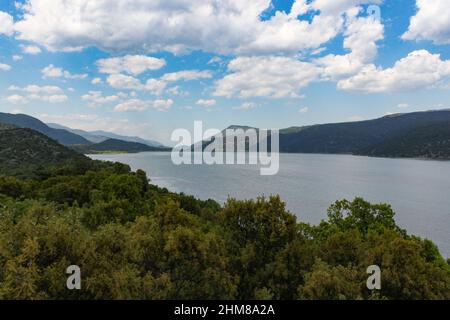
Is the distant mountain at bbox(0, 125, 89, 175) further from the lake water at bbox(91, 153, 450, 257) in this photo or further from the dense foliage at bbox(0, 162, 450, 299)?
the dense foliage at bbox(0, 162, 450, 299)

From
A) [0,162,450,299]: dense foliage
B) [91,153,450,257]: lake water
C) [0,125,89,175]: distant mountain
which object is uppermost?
[0,125,89,175]: distant mountain

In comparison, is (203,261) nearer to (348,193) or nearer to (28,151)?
(348,193)

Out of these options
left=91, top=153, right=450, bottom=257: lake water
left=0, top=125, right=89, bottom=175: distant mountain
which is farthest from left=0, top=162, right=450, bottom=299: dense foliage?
left=0, top=125, right=89, bottom=175: distant mountain

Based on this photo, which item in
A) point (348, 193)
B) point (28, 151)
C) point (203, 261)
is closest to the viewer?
point (203, 261)

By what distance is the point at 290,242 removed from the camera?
2278 cm

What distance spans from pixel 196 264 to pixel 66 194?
5274 centimetres

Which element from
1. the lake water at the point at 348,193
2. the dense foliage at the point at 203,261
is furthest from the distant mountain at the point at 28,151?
the dense foliage at the point at 203,261

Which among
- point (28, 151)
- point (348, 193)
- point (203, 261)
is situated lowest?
point (348, 193)

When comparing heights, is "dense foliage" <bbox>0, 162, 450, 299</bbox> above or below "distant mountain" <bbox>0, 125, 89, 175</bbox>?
below

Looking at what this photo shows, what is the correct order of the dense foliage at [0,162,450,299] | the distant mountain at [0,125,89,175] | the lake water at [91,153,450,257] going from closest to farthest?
the dense foliage at [0,162,450,299] < the lake water at [91,153,450,257] < the distant mountain at [0,125,89,175]

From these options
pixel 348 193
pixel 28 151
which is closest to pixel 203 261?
pixel 348 193

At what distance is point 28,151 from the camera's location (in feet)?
446

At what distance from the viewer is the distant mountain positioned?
124 meters
